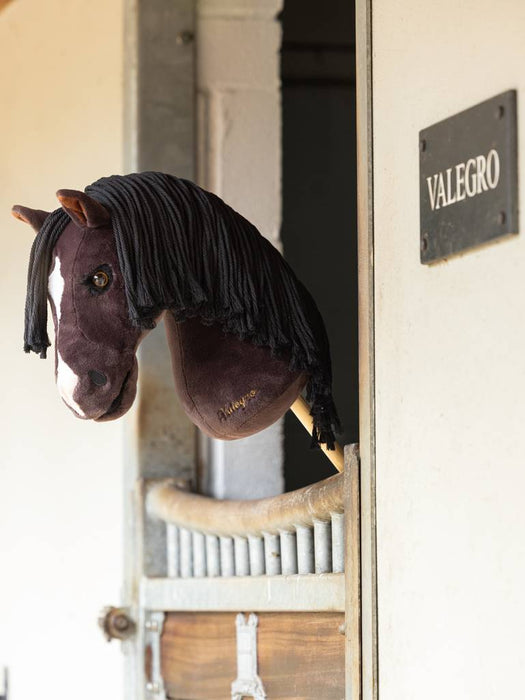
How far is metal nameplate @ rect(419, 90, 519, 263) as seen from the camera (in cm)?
148

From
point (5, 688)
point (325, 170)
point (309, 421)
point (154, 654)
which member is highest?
point (325, 170)

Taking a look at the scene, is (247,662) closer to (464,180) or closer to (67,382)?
(67,382)

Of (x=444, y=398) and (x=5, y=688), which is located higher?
(x=444, y=398)

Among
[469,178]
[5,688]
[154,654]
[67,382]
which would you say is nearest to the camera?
[469,178]

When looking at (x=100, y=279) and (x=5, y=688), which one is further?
(x=5, y=688)

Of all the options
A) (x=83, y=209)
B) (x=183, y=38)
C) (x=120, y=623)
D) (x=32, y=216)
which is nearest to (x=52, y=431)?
(x=120, y=623)

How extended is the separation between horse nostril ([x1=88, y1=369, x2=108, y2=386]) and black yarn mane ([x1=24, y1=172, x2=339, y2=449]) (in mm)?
71

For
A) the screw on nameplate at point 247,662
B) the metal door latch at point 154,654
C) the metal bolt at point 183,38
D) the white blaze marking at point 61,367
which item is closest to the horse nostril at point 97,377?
the white blaze marking at point 61,367

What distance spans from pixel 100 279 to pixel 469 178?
42 centimetres

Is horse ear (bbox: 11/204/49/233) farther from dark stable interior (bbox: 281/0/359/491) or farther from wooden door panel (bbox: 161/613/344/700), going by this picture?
dark stable interior (bbox: 281/0/359/491)

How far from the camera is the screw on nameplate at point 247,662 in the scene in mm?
2139

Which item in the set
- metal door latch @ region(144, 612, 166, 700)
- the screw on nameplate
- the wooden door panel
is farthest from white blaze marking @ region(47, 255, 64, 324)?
metal door latch @ region(144, 612, 166, 700)

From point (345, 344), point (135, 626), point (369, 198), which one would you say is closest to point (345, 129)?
point (345, 344)

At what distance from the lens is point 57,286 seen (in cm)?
168
